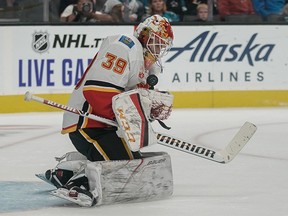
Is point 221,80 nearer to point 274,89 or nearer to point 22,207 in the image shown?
point 274,89

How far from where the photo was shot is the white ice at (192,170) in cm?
423

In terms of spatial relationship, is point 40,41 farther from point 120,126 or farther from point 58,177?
point 120,126

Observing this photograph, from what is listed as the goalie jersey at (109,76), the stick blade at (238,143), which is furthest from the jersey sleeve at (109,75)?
the stick blade at (238,143)

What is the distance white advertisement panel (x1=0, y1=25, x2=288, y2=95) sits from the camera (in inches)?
345

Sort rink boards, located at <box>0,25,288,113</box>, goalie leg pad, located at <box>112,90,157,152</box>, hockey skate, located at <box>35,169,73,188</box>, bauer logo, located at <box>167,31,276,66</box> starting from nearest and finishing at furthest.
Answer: goalie leg pad, located at <box>112,90,157,152</box>
hockey skate, located at <box>35,169,73,188</box>
rink boards, located at <box>0,25,288,113</box>
bauer logo, located at <box>167,31,276,66</box>

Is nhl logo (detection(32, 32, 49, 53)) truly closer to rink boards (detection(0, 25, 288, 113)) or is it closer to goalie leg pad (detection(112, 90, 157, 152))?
rink boards (detection(0, 25, 288, 113))

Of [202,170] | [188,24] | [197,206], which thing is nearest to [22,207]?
[197,206]

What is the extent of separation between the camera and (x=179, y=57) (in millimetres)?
9219

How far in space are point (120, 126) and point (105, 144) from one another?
20 cm

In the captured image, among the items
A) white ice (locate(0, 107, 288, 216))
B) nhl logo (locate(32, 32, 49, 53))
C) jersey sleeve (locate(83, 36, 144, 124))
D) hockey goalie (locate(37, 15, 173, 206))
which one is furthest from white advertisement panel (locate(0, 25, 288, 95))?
jersey sleeve (locate(83, 36, 144, 124))

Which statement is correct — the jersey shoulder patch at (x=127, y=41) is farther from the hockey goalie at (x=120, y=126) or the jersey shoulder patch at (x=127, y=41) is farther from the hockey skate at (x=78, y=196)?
the hockey skate at (x=78, y=196)

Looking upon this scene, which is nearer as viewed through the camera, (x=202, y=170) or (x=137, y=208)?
(x=137, y=208)

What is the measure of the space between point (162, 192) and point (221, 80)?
4.91 m

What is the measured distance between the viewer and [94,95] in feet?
14.0
